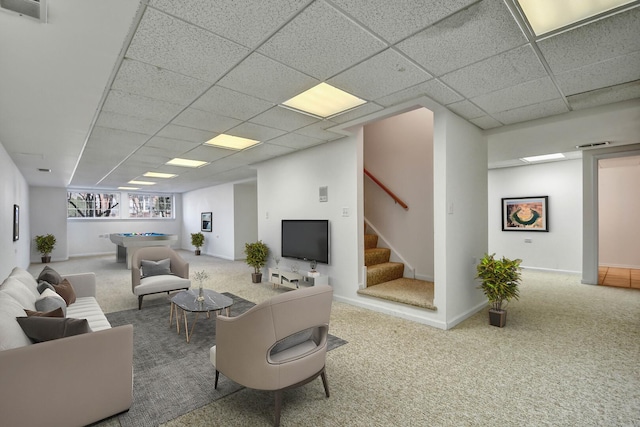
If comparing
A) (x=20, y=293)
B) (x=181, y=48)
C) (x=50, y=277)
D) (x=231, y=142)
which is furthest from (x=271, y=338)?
(x=231, y=142)

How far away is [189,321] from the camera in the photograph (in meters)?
4.01

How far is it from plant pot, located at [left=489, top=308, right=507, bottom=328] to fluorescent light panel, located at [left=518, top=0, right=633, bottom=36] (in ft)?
9.90

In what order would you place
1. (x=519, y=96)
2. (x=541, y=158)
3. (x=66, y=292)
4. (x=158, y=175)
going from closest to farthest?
(x=519, y=96) → (x=66, y=292) → (x=541, y=158) → (x=158, y=175)

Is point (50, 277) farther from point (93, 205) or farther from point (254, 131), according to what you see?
point (93, 205)

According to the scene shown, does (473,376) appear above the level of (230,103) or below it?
below

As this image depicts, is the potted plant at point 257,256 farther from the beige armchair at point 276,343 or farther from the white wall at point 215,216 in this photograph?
the beige armchair at point 276,343

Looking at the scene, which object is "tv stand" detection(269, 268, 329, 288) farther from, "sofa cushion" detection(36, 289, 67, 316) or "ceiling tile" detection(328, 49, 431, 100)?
"sofa cushion" detection(36, 289, 67, 316)

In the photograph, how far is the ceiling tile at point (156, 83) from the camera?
8.40 ft

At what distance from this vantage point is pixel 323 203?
5.22 m

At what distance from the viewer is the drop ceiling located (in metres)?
1.90

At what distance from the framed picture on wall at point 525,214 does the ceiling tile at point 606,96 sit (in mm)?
4238

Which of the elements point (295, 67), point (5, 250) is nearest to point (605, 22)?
point (295, 67)

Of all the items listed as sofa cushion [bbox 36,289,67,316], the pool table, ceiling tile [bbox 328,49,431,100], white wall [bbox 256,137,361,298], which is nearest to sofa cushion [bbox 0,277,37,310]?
sofa cushion [bbox 36,289,67,316]

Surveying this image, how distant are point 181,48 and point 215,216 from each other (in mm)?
9411
